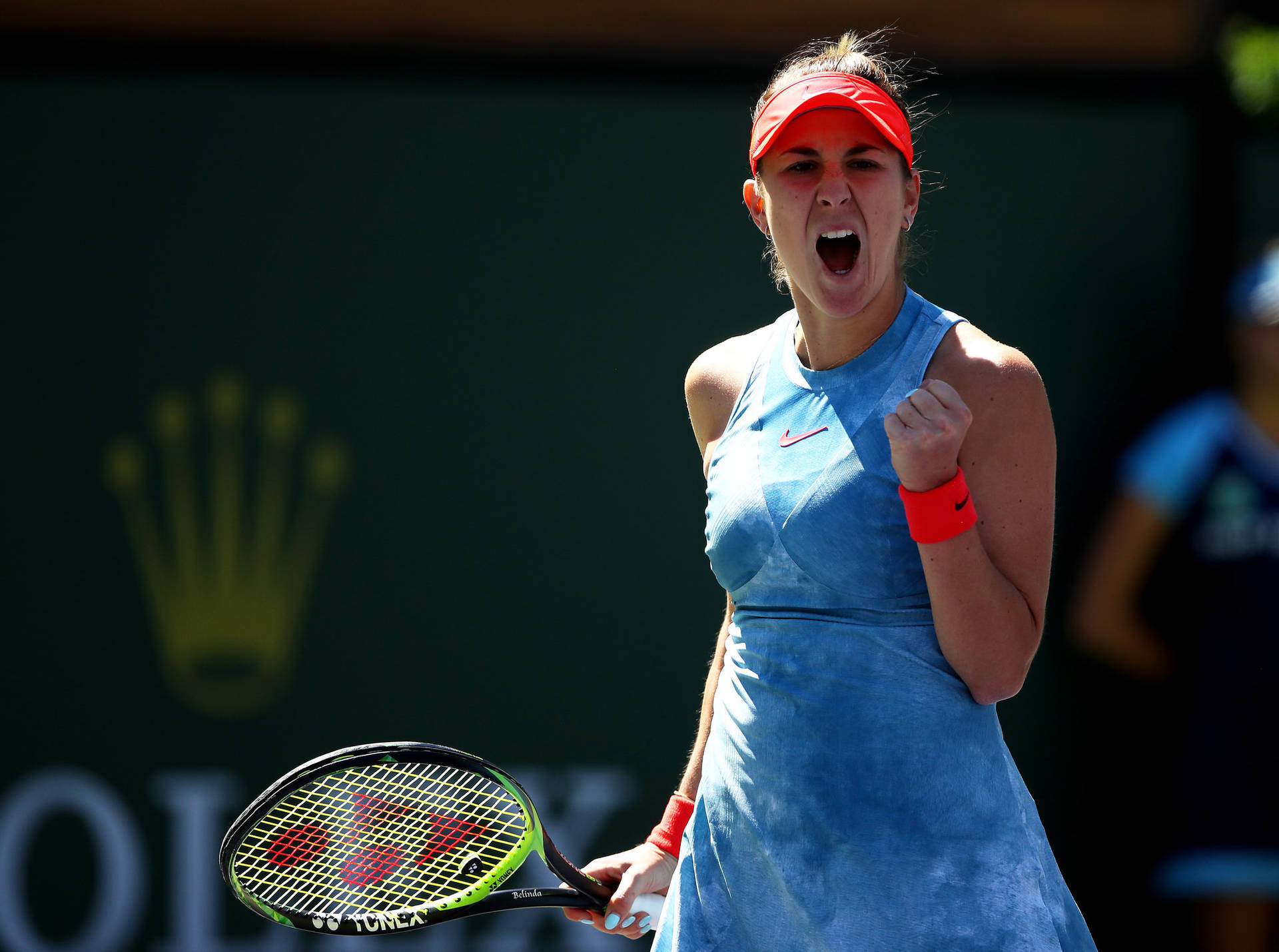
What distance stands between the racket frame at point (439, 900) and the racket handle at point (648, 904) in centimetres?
5

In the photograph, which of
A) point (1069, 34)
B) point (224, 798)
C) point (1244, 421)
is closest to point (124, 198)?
point (224, 798)

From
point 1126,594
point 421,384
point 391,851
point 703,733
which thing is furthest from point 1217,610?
point 391,851

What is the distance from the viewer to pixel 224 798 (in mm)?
4027

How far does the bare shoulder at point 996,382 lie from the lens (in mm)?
1644

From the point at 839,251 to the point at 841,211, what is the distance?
74mm

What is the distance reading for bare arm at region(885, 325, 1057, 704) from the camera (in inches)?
63.8

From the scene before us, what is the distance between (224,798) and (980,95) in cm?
285

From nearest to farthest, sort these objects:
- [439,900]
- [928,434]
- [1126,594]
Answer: [928,434]
[439,900]
[1126,594]

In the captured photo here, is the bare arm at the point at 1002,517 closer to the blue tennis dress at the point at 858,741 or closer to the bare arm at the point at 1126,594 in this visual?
the blue tennis dress at the point at 858,741

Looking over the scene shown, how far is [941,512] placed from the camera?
1.56 meters

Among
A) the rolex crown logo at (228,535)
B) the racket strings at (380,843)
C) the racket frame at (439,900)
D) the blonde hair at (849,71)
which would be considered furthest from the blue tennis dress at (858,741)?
the rolex crown logo at (228,535)

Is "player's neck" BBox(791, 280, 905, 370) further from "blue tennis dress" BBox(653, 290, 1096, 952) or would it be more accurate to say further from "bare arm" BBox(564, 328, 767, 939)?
"bare arm" BBox(564, 328, 767, 939)

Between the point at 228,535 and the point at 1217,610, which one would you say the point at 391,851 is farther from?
the point at 1217,610

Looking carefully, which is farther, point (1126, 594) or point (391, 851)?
point (1126, 594)
